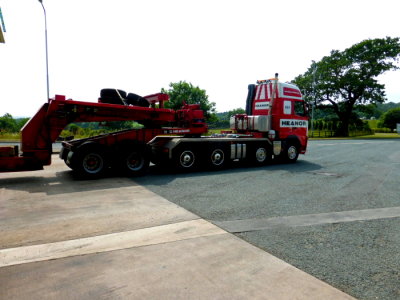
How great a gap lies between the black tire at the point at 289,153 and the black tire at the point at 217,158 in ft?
10.6

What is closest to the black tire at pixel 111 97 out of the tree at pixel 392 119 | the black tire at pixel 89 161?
the black tire at pixel 89 161

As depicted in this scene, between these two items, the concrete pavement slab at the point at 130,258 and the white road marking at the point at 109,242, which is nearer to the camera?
the concrete pavement slab at the point at 130,258

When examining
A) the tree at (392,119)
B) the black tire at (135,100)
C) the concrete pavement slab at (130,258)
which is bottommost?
the concrete pavement slab at (130,258)

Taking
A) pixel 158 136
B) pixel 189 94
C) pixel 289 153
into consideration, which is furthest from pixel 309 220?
pixel 189 94

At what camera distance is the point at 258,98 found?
13727 mm

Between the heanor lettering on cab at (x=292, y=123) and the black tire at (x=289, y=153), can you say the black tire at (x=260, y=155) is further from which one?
the heanor lettering on cab at (x=292, y=123)

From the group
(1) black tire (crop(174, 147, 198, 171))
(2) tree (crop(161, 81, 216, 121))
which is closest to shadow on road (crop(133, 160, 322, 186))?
(1) black tire (crop(174, 147, 198, 171))

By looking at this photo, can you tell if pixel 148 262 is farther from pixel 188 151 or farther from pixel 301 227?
pixel 188 151

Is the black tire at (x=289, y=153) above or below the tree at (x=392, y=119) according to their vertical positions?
below

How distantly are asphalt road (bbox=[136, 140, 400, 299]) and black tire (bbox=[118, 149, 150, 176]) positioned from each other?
2.12 feet

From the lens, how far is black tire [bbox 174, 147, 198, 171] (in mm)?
10812

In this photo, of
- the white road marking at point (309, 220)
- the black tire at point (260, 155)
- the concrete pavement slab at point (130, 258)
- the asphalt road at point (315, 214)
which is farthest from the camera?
the black tire at point (260, 155)

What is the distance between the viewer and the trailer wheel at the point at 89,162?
29.9 ft

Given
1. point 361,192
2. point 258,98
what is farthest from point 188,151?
point 361,192
